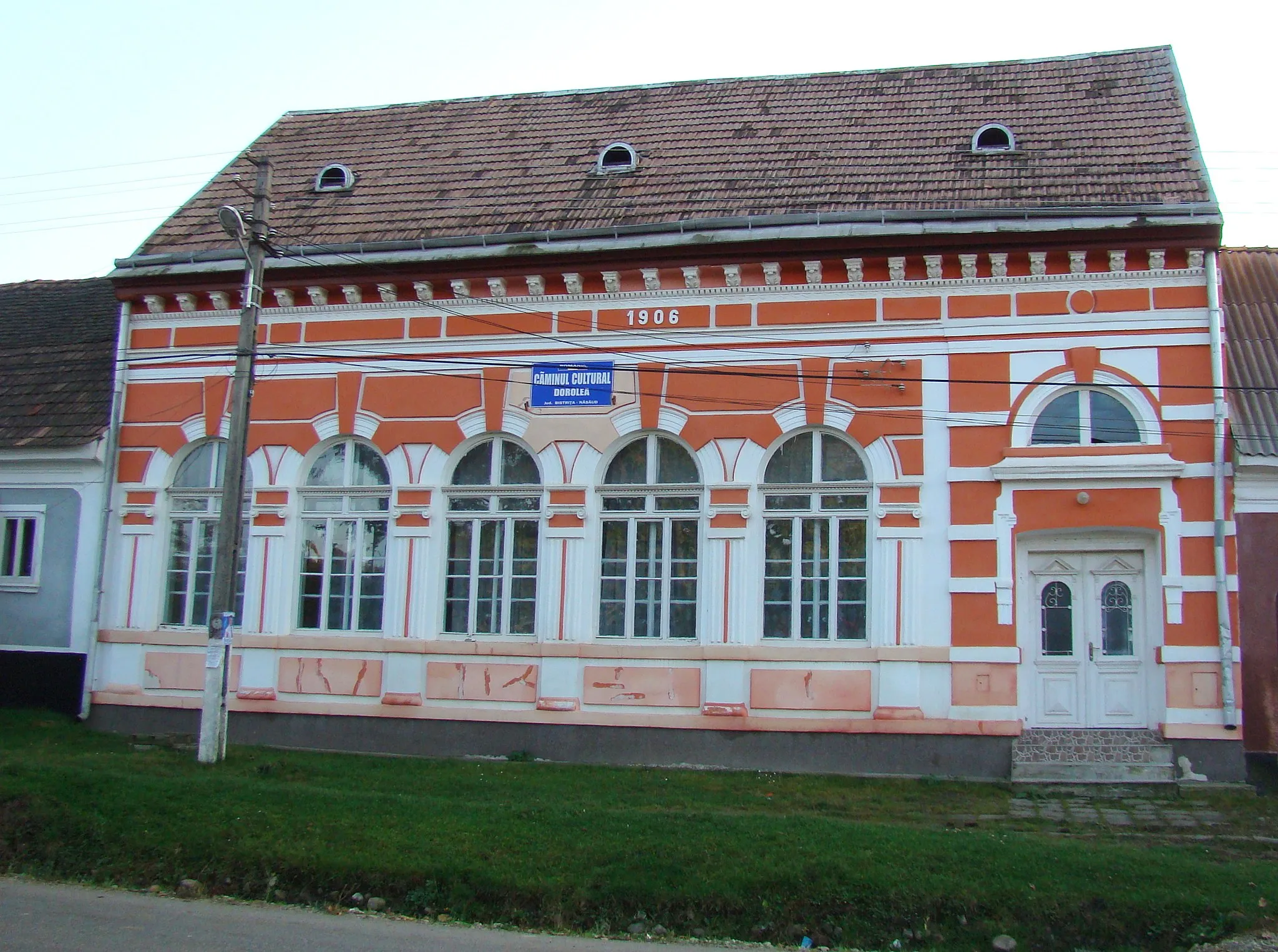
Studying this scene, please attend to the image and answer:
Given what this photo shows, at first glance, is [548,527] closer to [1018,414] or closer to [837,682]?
[837,682]

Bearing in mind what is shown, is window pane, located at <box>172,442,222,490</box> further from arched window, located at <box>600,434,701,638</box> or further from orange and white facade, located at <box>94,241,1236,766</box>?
arched window, located at <box>600,434,701,638</box>

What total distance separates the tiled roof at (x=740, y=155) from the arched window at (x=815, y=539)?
2824mm

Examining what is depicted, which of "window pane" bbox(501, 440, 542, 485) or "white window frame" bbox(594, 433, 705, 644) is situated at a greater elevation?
"window pane" bbox(501, 440, 542, 485)

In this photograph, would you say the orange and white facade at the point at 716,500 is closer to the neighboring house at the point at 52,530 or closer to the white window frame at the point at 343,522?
the white window frame at the point at 343,522

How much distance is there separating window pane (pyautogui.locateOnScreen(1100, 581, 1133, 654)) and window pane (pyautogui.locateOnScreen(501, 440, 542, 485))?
637 cm

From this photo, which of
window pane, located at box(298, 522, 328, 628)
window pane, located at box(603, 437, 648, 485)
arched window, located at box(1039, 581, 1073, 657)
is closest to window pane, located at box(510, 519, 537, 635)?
window pane, located at box(603, 437, 648, 485)

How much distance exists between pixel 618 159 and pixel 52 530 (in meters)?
8.61

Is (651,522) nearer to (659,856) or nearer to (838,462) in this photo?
(838,462)

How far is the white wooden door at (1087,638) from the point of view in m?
12.0

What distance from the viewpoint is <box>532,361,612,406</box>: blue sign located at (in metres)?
13.2

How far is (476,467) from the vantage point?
538 inches

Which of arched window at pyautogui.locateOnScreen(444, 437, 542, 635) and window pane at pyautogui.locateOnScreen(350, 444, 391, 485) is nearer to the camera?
arched window at pyautogui.locateOnScreen(444, 437, 542, 635)

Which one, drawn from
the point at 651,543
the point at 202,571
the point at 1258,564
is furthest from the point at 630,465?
the point at 1258,564

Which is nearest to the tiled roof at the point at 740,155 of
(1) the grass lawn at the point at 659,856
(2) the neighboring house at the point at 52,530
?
(2) the neighboring house at the point at 52,530
